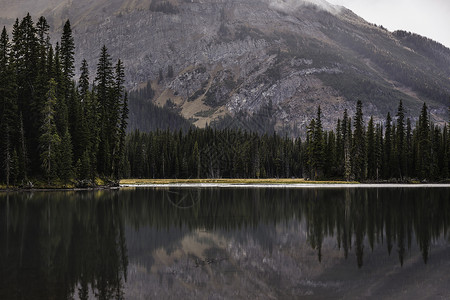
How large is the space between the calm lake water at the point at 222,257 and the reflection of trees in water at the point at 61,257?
0.04 meters

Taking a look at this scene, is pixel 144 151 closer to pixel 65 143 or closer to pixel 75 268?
pixel 65 143

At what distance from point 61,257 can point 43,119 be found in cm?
6145

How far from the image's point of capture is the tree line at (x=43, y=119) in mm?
73188

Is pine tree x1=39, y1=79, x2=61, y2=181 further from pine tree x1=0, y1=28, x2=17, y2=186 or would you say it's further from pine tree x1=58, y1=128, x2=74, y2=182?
pine tree x1=0, y1=28, x2=17, y2=186

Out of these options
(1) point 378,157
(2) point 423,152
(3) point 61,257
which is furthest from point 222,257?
(1) point 378,157

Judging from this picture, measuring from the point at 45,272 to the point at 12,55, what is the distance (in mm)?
72013

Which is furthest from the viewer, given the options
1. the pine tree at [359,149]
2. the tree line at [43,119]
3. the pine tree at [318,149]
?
the pine tree at [318,149]

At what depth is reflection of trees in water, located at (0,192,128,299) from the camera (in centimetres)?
1454

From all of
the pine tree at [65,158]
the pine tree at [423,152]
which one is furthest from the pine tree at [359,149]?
the pine tree at [65,158]

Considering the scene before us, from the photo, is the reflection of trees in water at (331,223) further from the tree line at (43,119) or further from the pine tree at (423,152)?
the pine tree at (423,152)

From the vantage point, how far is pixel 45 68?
8019 centimetres

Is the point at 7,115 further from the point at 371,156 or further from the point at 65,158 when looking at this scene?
the point at 371,156

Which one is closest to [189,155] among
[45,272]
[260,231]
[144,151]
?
[144,151]

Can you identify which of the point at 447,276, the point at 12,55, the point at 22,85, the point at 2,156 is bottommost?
the point at 447,276
